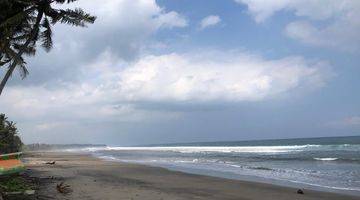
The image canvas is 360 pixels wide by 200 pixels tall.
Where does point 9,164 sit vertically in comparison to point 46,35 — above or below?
below

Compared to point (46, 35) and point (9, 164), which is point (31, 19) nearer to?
point (46, 35)

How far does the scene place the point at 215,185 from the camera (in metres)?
20.5

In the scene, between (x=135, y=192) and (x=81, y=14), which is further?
(x=81, y=14)

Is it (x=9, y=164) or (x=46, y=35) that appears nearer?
(x=9, y=164)

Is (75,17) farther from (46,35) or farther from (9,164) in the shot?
(9,164)

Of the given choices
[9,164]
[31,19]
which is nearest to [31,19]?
[31,19]

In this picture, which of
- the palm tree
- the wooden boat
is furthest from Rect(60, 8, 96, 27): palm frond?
the wooden boat

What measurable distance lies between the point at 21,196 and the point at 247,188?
927 cm

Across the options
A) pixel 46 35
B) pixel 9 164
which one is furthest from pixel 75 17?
pixel 9 164

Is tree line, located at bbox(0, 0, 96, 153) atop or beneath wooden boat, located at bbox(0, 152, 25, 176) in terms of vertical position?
atop

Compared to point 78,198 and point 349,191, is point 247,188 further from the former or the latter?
point 78,198

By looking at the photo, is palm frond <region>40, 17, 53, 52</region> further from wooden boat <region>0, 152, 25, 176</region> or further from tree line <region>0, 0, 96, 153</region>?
wooden boat <region>0, 152, 25, 176</region>

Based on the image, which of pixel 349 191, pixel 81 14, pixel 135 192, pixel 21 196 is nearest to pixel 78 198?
pixel 21 196

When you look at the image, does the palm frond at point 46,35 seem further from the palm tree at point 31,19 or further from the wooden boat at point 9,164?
the wooden boat at point 9,164
